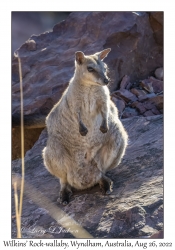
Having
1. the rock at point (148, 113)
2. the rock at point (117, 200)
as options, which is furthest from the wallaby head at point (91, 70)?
the rock at point (148, 113)

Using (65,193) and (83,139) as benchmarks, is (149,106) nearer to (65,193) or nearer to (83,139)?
(83,139)

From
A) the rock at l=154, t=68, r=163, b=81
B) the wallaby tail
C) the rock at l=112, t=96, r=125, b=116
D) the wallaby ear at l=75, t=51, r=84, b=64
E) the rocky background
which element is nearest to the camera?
the rocky background

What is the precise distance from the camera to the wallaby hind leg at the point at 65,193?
21.6 feet

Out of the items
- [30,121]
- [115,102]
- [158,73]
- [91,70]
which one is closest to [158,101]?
[115,102]

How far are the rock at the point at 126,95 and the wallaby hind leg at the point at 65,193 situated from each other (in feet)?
10.5

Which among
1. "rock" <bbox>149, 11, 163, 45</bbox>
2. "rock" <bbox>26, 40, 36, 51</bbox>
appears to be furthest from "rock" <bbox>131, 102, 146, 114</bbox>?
"rock" <bbox>26, 40, 36, 51</bbox>

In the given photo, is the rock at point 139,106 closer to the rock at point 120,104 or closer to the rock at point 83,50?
the rock at point 120,104

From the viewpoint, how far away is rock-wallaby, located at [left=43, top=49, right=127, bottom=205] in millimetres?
6504

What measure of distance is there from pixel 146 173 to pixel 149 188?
0.47 m

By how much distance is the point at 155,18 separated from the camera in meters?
10.6

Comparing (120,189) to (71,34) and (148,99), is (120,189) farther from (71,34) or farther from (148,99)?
(71,34)

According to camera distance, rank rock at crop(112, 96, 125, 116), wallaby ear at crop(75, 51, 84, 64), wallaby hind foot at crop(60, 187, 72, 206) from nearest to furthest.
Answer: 1. wallaby ear at crop(75, 51, 84, 64)
2. wallaby hind foot at crop(60, 187, 72, 206)
3. rock at crop(112, 96, 125, 116)

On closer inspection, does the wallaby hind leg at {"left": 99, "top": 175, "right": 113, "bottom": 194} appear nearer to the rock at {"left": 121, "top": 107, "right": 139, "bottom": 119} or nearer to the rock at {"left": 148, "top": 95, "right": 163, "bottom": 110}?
the rock at {"left": 121, "top": 107, "right": 139, "bottom": 119}
